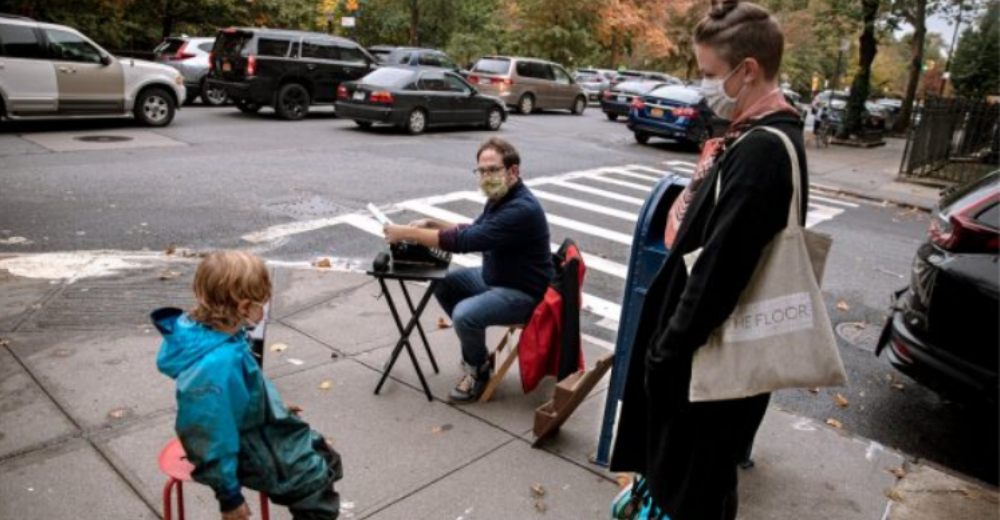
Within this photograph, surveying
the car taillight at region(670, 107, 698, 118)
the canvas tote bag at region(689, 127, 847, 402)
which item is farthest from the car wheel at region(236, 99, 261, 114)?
the canvas tote bag at region(689, 127, 847, 402)

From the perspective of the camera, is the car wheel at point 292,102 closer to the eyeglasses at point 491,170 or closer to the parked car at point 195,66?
the parked car at point 195,66

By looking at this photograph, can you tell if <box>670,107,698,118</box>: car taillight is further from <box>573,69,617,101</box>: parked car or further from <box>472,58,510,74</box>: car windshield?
<box>573,69,617,101</box>: parked car

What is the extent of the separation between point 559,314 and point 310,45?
15.3 m

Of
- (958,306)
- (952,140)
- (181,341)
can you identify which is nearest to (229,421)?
(181,341)

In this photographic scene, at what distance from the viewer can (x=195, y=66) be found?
18.5 m

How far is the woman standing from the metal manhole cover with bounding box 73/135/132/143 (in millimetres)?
12682

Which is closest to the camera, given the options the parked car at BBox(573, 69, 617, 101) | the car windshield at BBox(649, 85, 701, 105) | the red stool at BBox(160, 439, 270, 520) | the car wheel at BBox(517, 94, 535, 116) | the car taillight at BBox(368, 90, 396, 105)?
the red stool at BBox(160, 439, 270, 520)

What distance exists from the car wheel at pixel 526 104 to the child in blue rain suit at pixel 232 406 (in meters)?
22.5

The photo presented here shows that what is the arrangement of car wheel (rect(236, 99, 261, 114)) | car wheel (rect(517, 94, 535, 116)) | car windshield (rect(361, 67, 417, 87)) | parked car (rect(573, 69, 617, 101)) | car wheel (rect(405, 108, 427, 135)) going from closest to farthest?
car windshield (rect(361, 67, 417, 87)), car wheel (rect(405, 108, 427, 135)), car wheel (rect(236, 99, 261, 114)), car wheel (rect(517, 94, 535, 116)), parked car (rect(573, 69, 617, 101))

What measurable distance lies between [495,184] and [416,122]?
504 inches

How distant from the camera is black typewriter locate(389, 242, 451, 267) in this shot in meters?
4.20

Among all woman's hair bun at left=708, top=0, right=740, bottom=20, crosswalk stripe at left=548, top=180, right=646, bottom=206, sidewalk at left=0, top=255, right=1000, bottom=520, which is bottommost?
sidewalk at left=0, top=255, right=1000, bottom=520

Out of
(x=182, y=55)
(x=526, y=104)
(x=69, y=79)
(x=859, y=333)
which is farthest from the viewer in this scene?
(x=526, y=104)

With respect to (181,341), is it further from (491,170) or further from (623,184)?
(623,184)
